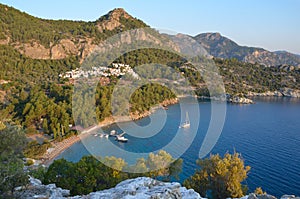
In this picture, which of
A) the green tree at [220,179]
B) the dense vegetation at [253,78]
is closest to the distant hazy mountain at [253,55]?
the dense vegetation at [253,78]

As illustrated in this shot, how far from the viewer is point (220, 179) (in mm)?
15086

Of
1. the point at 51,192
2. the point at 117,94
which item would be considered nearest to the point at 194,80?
the point at 117,94

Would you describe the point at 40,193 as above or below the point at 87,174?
above

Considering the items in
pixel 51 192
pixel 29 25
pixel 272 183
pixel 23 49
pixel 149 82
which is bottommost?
pixel 272 183

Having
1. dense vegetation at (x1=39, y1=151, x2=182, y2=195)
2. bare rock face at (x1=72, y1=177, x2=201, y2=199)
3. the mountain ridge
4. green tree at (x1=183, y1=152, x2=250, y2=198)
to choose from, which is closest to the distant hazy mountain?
the mountain ridge

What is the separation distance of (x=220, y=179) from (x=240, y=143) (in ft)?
50.9

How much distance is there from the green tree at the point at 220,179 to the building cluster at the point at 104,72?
4054 cm

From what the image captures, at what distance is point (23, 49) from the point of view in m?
62.8

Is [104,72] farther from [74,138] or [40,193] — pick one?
[40,193]

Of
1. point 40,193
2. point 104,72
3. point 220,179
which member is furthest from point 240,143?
point 104,72

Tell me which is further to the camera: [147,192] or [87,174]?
[87,174]

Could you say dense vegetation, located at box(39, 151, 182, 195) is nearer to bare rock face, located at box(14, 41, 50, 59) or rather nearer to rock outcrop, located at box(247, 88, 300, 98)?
bare rock face, located at box(14, 41, 50, 59)

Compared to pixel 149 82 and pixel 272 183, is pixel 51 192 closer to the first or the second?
pixel 272 183

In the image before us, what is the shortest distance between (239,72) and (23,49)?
186 ft
